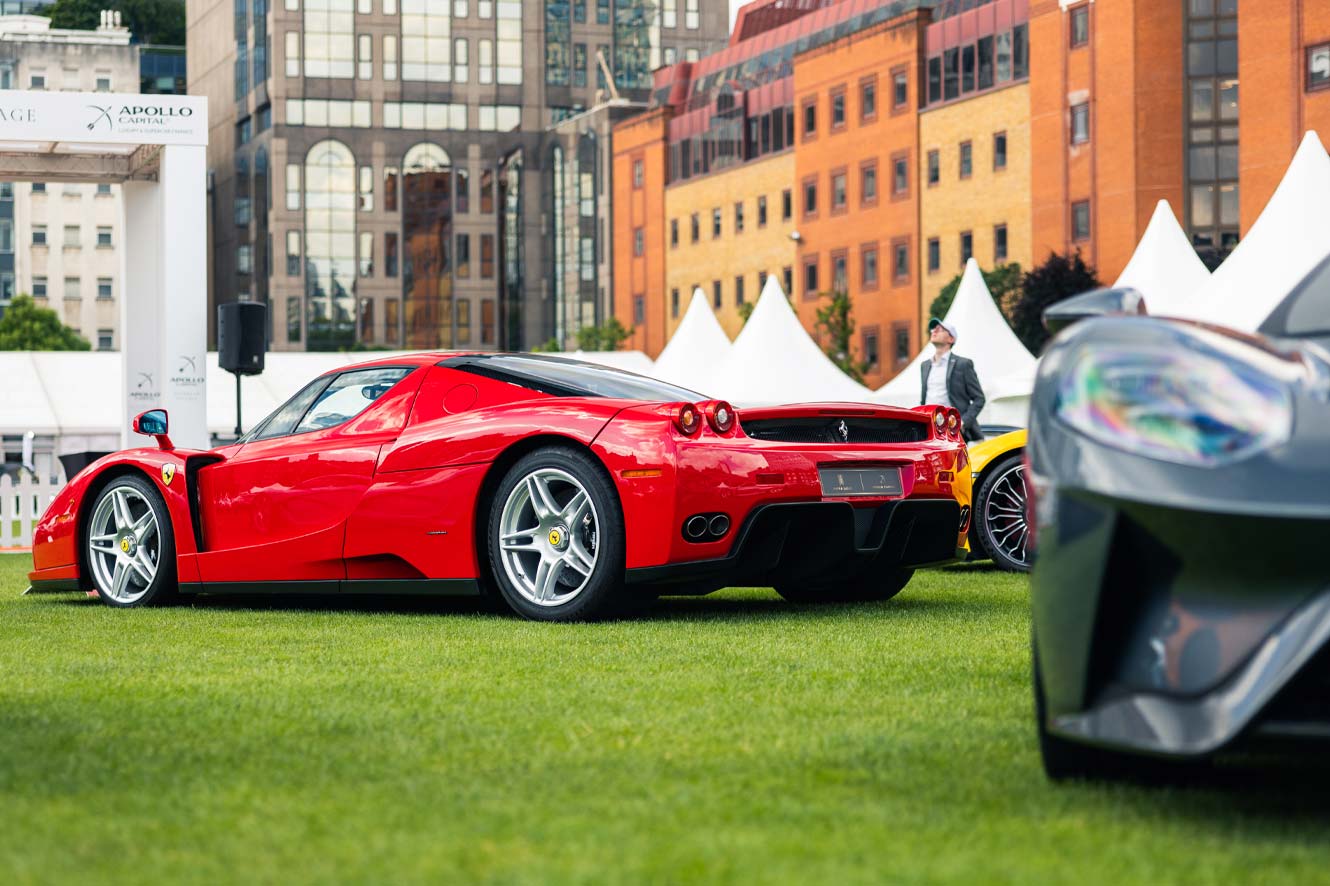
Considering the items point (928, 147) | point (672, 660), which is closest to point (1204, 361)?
point (672, 660)

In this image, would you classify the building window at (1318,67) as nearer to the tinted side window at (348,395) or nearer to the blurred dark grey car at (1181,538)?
the tinted side window at (348,395)

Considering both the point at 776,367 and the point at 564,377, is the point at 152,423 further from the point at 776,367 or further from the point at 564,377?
the point at 776,367

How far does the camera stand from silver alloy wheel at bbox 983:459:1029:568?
1099 cm

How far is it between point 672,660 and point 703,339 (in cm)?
3227

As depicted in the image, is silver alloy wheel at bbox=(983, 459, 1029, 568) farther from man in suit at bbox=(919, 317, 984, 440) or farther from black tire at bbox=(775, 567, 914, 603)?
black tire at bbox=(775, 567, 914, 603)

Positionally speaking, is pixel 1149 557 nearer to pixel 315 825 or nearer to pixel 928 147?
pixel 315 825

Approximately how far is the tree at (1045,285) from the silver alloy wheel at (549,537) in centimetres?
4380

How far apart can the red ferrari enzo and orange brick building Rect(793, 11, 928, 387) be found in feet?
182

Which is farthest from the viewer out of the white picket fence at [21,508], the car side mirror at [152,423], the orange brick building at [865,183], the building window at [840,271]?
the building window at [840,271]

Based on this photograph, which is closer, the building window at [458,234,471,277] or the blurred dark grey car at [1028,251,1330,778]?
the blurred dark grey car at [1028,251,1330,778]

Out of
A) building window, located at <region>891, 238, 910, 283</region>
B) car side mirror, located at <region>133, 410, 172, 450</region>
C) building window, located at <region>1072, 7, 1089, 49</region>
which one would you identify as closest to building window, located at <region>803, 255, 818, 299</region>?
building window, located at <region>891, 238, 910, 283</region>

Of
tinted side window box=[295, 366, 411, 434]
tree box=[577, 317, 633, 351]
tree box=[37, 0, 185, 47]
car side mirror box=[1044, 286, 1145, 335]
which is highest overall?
tree box=[37, 0, 185, 47]

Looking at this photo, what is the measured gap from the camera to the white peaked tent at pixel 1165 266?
1077 inches

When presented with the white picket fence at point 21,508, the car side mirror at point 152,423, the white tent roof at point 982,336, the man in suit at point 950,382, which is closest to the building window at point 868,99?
the white tent roof at point 982,336
